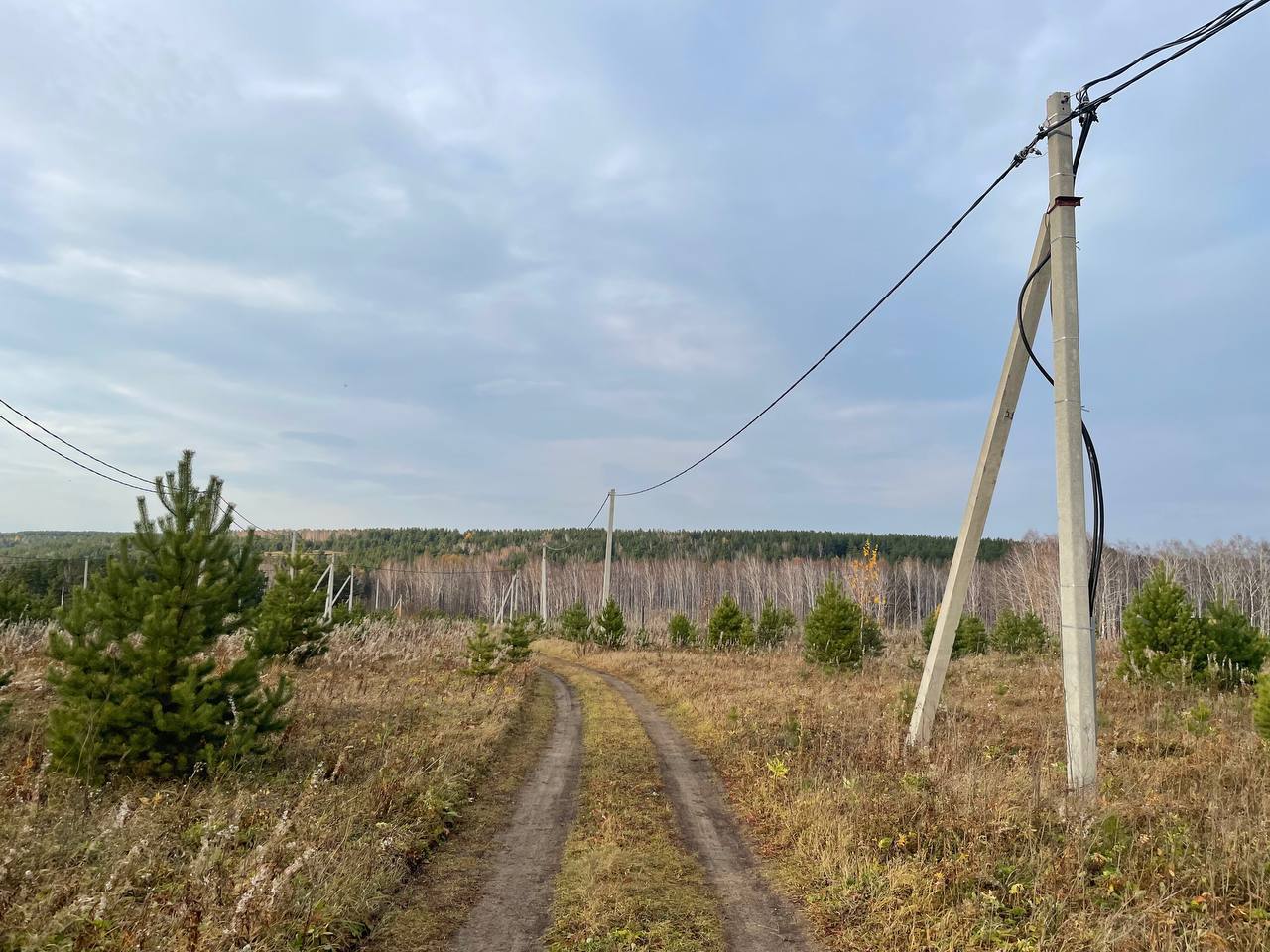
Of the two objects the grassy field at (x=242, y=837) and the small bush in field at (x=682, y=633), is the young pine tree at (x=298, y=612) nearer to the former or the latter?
the grassy field at (x=242, y=837)

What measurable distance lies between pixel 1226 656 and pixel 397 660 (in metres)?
21.2

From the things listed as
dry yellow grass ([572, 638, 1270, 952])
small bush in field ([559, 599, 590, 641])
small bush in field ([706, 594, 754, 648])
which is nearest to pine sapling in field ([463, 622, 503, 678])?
dry yellow grass ([572, 638, 1270, 952])

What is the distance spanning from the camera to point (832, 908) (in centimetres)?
567

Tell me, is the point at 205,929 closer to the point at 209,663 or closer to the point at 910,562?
the point at 209,663

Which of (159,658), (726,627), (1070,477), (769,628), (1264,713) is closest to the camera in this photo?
(1070,477)

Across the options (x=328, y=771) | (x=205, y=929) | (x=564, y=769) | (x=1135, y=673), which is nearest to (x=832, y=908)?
(x=205, y=929)

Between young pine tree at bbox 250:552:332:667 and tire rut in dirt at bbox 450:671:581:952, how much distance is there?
401 inches

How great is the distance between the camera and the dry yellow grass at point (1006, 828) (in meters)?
5.04

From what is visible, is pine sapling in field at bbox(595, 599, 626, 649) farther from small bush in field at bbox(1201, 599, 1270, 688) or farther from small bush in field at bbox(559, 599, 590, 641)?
small bush in field at bbox(1201, 599, 1270, 688)

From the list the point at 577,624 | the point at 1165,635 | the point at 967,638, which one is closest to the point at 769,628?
the point at 577,624

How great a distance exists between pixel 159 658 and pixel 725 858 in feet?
21.7

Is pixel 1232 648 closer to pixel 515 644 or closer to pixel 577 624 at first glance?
pixel 515 644

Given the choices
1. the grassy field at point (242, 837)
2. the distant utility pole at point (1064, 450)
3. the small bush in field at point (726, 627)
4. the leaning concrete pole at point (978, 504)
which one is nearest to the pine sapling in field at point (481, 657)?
the grassy field at point (242, 837)

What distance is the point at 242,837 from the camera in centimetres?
664
